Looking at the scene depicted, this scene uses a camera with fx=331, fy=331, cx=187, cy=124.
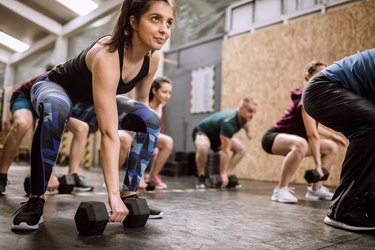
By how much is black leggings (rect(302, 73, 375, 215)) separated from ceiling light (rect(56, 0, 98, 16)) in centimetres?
341

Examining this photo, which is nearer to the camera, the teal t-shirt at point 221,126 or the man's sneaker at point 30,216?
the man's sneaker at point 30,216

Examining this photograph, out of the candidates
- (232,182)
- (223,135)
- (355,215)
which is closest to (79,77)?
(355,215)

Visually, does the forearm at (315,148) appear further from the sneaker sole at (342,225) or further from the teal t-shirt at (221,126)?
the teal t-shirt at (221,126)

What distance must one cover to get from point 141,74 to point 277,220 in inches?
40.2

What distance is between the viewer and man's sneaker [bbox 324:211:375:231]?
1.48 meters

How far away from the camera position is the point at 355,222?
1500 mm

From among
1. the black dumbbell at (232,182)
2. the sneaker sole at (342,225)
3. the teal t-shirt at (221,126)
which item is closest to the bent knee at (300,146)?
the sneaker sole at (342,225)

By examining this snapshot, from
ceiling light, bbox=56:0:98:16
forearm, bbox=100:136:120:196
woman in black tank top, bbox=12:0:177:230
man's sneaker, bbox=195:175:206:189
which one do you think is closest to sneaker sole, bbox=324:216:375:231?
woman in black tank top, bbox=12:0:177:230

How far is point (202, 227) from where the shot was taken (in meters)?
1.46

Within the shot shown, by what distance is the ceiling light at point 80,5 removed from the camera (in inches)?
162

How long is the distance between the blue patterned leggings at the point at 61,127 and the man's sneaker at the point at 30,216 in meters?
0.05

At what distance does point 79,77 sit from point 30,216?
621 mm

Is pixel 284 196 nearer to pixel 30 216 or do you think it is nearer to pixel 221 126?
pixel 221 126

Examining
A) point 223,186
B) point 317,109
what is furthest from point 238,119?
point 317,109
